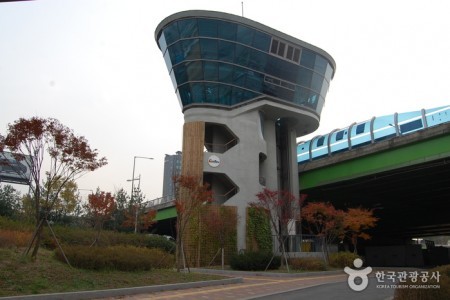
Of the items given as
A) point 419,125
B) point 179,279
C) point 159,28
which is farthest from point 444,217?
point 179,279

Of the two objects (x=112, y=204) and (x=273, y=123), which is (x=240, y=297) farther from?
(x=273, y=123)

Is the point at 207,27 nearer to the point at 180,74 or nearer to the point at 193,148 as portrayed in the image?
the point at 180,74

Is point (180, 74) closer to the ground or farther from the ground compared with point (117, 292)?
farther from the ground

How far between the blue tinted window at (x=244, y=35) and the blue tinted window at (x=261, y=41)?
502mm

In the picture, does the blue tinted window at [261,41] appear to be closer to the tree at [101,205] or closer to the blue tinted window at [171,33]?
the blue tinted window at [171,33]

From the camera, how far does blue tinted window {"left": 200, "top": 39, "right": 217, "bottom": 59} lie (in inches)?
1400

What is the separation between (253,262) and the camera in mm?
25531

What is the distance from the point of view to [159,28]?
37.7 meters

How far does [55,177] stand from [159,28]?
2248cm

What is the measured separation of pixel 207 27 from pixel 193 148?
10.8 metres

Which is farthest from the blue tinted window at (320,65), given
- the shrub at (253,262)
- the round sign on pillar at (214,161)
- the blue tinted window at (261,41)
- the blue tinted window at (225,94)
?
the shrub at (253,262)

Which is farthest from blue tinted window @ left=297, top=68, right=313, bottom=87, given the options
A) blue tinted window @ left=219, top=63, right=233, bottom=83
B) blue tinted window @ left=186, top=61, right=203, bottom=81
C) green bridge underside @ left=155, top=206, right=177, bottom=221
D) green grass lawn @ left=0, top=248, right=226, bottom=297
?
green grass lawn @ left=0, top=248, right=226, bottom=297

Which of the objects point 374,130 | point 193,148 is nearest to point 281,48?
point 374,130

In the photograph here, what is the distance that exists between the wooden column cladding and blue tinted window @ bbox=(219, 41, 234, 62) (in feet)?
20.7
